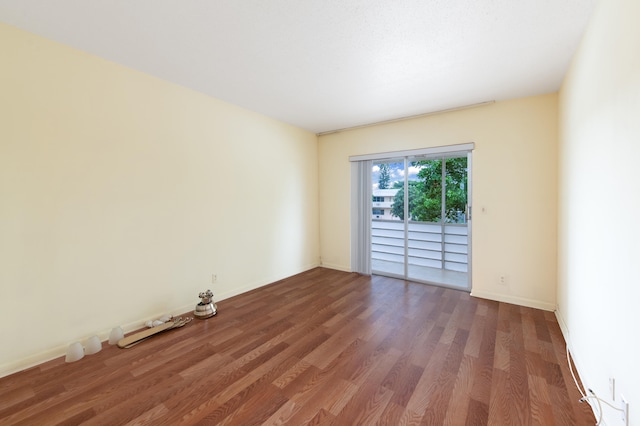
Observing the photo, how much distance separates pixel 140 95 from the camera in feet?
8.61

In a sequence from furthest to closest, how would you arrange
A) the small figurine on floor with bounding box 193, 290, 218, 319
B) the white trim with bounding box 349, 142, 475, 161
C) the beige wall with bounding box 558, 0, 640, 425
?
the white trim with bounding box 349, 142, 475, 161 < the small figurine on floor with bounding box 193, 290, 218, 319 < the beige wall with bounding box 558, 0, 640, 425

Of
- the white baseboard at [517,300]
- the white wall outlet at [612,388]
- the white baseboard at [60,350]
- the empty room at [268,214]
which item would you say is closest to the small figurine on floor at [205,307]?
the empty room at [268,214]

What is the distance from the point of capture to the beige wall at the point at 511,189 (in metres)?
A: 3.05

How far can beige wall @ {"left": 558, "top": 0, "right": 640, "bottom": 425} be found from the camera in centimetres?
116

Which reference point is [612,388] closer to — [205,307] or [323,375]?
[323,375]

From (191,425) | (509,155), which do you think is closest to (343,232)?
(509,155)

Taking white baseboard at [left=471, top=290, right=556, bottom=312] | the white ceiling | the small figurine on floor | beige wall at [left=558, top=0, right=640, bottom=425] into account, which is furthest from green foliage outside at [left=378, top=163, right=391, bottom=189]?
the small figurine on floor

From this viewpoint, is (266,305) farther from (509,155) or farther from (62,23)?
(509,155)

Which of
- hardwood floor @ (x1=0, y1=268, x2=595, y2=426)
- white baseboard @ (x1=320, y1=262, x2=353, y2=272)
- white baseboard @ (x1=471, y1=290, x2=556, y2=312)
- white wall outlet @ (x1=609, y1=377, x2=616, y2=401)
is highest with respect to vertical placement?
white wall outlet @ (x1=609, y1=377, x2=616, y2=401)

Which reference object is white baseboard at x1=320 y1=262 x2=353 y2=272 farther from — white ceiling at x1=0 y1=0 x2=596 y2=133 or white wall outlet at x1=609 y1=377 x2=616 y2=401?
white wall outlet at x1=609 y1=377 x2=616 y2=401

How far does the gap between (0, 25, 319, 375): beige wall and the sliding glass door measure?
225cm

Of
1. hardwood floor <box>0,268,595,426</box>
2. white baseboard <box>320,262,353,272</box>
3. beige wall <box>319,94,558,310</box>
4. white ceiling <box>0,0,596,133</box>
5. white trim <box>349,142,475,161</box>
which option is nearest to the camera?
hardwood floor <box>0,268,595,426</box>

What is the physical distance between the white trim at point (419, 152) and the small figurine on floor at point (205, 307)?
10.3ft

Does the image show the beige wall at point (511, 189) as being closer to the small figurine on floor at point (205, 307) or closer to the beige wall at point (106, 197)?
the beige wall at point (106, 197)
